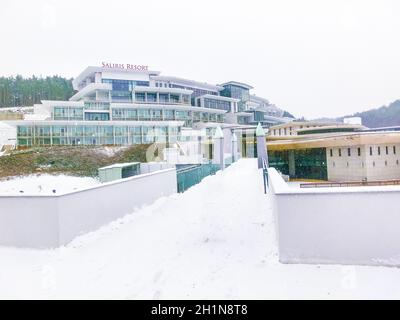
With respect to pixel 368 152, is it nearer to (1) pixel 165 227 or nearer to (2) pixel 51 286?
(1) pixel 165 227

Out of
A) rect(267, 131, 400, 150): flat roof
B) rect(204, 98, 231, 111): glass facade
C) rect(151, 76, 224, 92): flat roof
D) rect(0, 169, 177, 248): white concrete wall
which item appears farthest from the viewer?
rect(204, 98, 231, 111): glass facade

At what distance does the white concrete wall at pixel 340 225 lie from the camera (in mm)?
5000

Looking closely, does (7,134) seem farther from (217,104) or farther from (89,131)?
(217,104)

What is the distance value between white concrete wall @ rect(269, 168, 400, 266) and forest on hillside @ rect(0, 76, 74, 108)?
300ft

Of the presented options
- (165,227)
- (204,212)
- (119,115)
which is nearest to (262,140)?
(204,212)

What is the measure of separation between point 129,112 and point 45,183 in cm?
2311

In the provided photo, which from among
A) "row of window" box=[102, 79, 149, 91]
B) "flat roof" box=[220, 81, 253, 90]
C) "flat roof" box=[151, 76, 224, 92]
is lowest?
"row of window" box=[102, 79, 149, 91]

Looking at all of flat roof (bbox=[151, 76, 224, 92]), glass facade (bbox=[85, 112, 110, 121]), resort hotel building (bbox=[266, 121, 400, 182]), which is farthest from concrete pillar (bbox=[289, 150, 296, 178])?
flat roof (bbox=[151, 76, 224, 92])

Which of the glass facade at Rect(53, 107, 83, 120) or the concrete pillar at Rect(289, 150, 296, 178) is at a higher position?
the glass facade at Rect(53, 107, 83, 120)

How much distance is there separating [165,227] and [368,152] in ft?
102

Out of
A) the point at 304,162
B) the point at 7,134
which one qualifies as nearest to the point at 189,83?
the point at 304,162

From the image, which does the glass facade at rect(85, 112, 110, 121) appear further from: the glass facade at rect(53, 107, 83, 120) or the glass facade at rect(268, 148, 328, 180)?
the glass facade at rect(268, 148, 328, 180)

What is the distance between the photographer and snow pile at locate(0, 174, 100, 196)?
2534 centimetres
